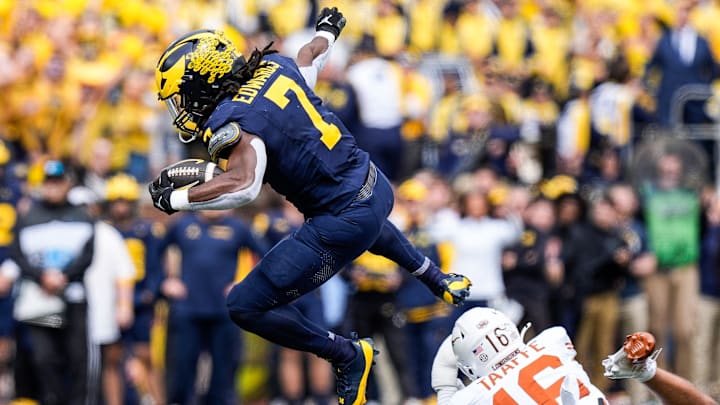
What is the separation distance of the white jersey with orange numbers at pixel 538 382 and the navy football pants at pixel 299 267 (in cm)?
115

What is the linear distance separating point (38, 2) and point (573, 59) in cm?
673

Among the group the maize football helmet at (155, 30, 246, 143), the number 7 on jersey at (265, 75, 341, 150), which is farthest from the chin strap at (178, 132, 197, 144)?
the number 7 on jersey at (265, 75, 341, 150)

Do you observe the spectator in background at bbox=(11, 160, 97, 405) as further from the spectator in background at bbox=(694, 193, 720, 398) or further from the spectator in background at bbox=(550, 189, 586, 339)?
the spectator in background at bbox=(694, 193, 720, 398)

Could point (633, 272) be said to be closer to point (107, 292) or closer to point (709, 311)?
point (709, 311)

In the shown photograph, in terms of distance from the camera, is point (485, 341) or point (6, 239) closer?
point (485, 341)

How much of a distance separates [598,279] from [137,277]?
4.33 m

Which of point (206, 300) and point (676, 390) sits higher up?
point (676, 390)

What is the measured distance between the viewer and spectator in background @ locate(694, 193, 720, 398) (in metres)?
14.9

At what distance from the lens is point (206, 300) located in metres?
13.2

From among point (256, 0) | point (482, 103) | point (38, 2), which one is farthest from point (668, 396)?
point (256, 0)

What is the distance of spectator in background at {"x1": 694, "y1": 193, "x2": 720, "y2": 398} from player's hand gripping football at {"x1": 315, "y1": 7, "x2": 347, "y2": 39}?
712 cm

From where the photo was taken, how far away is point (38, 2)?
1666 cm

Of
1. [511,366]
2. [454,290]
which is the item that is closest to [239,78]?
[454,290]

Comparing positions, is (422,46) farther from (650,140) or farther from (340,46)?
(650,140)
